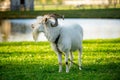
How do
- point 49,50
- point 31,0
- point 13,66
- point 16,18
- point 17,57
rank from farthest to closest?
point 31,0, point 16,18, point 49,50, point 17,57, point 13,66

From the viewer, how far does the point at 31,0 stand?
262ft

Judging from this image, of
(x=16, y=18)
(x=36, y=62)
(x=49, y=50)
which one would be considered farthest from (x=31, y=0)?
(x=36, y=62)

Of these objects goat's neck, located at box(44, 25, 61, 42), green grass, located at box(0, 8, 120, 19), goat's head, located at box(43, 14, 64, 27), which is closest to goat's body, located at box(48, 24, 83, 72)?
goat's neck, located at box(44, 25, 61, 42)

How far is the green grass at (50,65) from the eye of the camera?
15438mm

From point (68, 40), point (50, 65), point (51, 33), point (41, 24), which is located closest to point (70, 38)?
point (68, 40)

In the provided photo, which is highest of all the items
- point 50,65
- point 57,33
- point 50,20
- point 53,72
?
point 50,20

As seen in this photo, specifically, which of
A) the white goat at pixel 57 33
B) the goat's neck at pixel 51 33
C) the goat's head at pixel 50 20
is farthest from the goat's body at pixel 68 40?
the goat's head at pixel 50 20

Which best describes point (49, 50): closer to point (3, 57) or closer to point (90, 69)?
point (3, 57)

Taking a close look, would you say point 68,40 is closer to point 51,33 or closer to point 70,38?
point 70,38

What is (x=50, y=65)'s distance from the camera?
1812 cm

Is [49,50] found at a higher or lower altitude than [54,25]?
lower

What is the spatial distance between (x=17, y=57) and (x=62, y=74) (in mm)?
5794

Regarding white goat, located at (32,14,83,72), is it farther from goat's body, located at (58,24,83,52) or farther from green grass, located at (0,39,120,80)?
green grass, located at (0,39,120,80)

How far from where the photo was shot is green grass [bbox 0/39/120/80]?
15438mm
